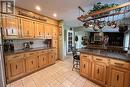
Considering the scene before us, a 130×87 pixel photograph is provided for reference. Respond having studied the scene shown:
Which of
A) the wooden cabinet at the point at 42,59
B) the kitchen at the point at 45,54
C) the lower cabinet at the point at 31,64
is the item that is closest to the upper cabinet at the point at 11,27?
the kitchen at the point at 45,54

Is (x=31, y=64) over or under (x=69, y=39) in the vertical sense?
under

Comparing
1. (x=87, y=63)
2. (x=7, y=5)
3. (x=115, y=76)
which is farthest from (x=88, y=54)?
(x=7, y=5)

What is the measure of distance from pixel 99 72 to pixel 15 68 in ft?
9.02

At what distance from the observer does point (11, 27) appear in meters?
2.82

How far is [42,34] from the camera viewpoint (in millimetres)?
Answer: 4055

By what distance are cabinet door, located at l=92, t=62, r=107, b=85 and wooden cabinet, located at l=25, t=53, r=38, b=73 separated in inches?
91.7

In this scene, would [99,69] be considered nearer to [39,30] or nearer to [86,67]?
[86,67]

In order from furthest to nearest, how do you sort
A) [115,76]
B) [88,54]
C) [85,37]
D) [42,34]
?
[85,37], [42,34], [88,54], [115,76]

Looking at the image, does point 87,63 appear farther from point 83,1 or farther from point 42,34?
point 42,34

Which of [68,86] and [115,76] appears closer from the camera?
[115,76]

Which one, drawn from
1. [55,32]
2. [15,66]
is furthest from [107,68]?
[55,32]

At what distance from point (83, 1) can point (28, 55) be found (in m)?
2.72

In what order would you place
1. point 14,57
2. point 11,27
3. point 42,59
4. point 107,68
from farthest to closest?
point 42,59, point 11,27, point 14,57, point 107,68

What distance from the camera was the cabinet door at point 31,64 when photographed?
3162 mm
